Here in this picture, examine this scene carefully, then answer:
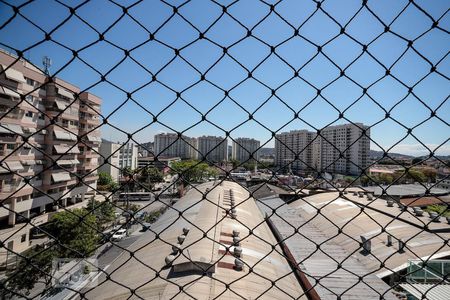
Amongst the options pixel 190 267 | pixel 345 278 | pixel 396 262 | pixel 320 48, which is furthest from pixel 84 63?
pixel 396 262

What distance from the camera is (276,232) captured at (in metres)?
10.6

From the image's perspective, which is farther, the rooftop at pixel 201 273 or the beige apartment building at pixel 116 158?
the beige apartment building at pixel 116 158

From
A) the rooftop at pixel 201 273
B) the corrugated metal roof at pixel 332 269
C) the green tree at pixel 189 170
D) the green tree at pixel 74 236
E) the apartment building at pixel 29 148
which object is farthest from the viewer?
the apartment building at pixel 29 148

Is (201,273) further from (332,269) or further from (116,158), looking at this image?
(116,158)

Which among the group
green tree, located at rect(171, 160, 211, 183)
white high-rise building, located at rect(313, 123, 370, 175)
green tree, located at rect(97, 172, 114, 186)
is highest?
white high-rise building, located at rect(313, 123, 370, 175)

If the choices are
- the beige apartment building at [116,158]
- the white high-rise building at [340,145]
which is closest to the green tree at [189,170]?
the white high-rise building at [340,145]

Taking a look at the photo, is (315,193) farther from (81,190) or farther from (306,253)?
(81,190)

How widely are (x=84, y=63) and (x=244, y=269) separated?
5.41 m

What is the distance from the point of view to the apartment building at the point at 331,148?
161 centimetres

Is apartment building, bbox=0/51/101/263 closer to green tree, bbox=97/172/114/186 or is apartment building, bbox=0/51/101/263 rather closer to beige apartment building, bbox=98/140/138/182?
beige apartment building, bbox=98/140/138/182

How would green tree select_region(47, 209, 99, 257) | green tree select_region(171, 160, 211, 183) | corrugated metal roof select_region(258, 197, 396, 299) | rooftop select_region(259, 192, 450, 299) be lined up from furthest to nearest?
green tree select_region(47, 209, 99, 257), rooftop select_region(259, 192, 450, 299), corrugated metal roof select_region(258, 197, 396, 299), green tree select_region(171, 160, 211, 183)

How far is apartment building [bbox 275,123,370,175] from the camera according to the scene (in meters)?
1.61

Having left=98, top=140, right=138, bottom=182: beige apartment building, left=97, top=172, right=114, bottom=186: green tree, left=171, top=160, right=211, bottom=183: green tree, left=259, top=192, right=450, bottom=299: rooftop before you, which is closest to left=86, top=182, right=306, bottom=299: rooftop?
left=259, top=192, right=450, bottom=299: rooftop

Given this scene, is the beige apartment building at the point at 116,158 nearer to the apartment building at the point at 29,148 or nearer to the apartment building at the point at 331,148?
the apartment building at the point at 29,148
